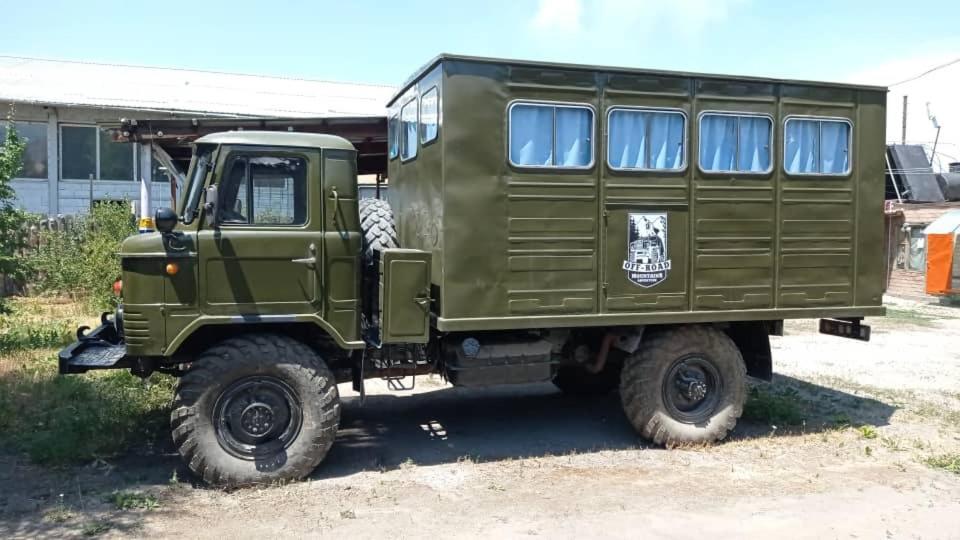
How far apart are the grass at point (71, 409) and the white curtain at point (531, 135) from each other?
4.22 m

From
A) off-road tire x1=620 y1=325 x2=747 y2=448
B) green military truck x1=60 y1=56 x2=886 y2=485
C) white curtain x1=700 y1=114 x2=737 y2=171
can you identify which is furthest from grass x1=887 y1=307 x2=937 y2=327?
white curtain x1=700 y1=114 x2=737 y2=171

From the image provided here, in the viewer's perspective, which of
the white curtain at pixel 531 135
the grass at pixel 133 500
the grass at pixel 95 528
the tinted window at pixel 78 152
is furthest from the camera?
the tinted window at pixel 78 152

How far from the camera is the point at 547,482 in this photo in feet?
20.3

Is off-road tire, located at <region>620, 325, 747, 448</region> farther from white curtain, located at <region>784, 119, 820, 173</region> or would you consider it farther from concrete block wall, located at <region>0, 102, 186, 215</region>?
concrete block wall, located at <region>0, 102, 186, 215</region>

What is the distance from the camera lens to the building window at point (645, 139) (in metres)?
6.70

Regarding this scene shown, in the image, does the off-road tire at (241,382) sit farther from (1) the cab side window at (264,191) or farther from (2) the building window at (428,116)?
(2) the building window at (428,116)

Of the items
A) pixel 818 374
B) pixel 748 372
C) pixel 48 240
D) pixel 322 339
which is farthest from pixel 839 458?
pixel 48 240

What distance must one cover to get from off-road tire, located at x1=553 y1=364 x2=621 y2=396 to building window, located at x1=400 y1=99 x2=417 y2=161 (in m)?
3.19

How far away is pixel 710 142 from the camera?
274 inches

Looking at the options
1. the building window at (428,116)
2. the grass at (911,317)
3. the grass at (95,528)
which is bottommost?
the grass at (95,528)

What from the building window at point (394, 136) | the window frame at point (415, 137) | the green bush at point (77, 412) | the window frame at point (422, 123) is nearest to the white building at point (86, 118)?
the green bush at point (77, 412)

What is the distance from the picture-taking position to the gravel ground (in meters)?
5.22

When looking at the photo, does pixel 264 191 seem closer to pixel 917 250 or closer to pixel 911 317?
pixel 911 317

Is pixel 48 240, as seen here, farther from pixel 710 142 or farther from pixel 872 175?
pixel 872 175
